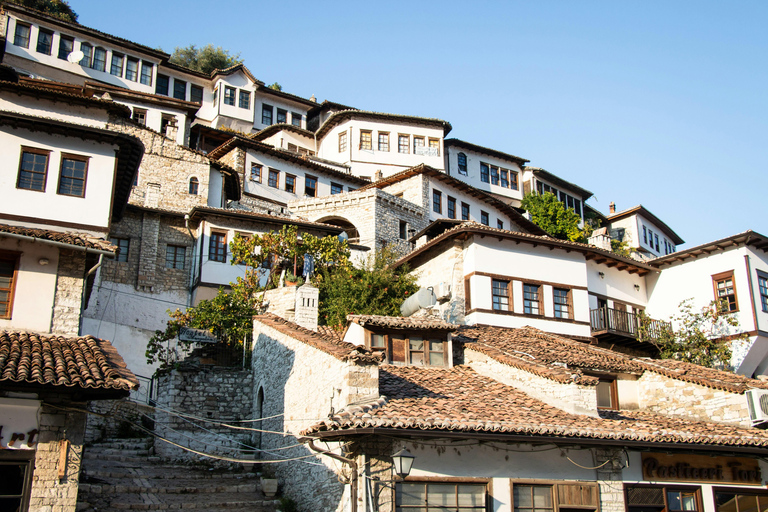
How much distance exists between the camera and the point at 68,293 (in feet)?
47.6

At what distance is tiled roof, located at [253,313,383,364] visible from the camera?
46.6 feet

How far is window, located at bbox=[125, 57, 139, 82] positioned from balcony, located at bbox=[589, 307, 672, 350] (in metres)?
35.8

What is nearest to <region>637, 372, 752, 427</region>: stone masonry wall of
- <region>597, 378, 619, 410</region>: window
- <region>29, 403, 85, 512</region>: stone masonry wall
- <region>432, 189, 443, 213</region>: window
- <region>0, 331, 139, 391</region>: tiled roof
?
<region>597, 378, 619, 410</region>: window

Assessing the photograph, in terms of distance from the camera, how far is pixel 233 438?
2073cm

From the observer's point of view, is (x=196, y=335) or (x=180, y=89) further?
(x=180, y=89)

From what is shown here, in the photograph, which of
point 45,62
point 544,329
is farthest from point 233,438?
point 45,62

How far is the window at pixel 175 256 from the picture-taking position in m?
32.6

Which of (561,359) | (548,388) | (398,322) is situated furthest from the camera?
(561,359)

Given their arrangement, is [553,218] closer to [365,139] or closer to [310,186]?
[365,139]

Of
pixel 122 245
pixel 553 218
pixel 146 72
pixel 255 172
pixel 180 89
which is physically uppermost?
pixel 180 89

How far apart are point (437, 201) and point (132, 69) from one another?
78.2ft

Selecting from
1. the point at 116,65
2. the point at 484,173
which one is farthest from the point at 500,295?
the point at 116,65

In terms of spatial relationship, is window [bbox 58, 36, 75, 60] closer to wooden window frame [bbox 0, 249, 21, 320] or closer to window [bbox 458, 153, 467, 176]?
window [bbox 458, 153, 467, 176]

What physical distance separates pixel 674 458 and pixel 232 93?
45238 mm
